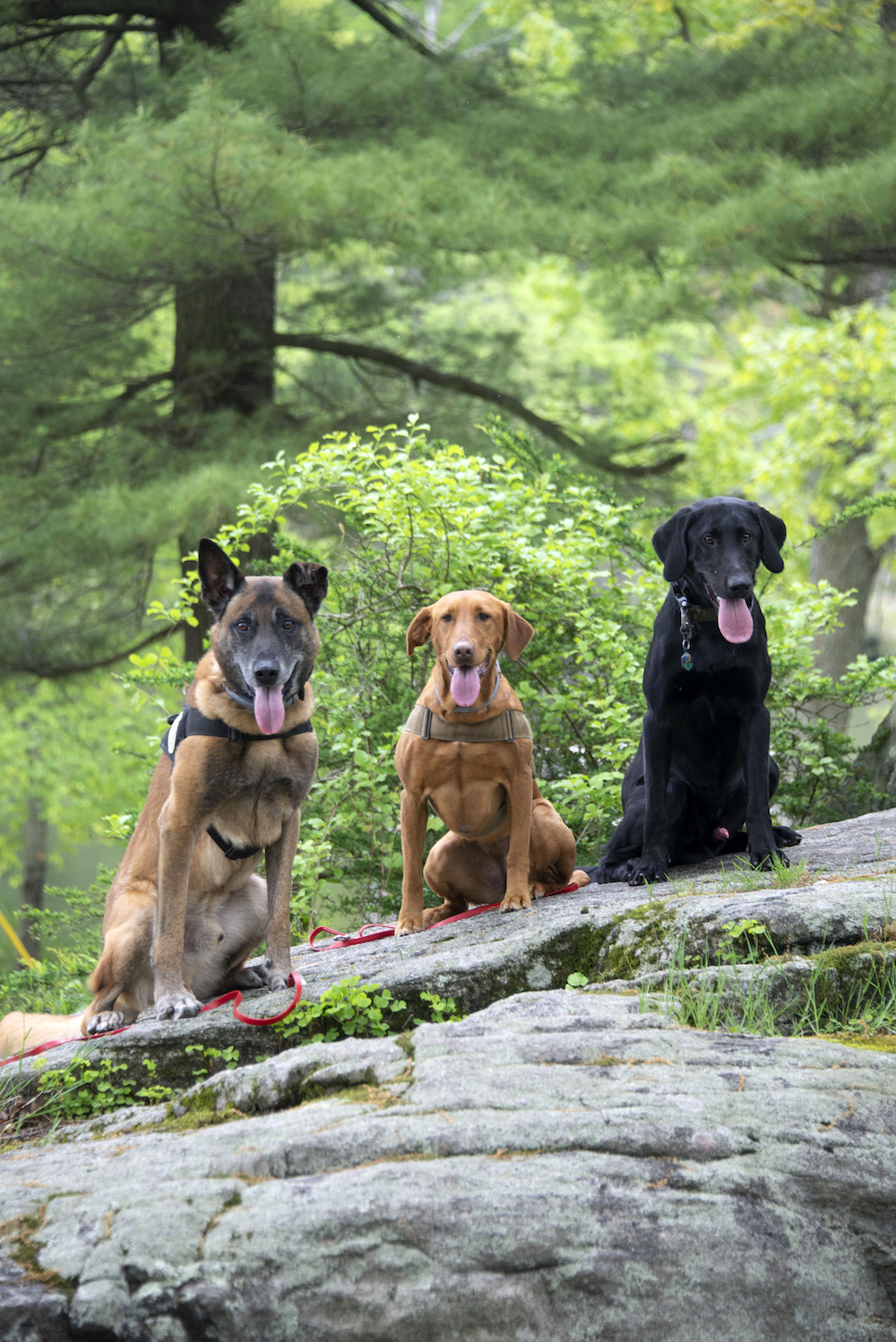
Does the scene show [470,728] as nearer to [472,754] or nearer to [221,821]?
[472,754]

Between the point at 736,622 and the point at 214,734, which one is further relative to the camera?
the point at 736,622

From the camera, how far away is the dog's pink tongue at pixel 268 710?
3865 mm

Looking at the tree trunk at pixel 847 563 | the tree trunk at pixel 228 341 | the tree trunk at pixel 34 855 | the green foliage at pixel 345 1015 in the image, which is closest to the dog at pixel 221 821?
the green foliage at pixel 345 1015

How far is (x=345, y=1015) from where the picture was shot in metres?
3.48

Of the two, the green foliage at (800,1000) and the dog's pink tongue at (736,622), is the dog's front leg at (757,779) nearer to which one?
the dog's pink tongue at (736,622)

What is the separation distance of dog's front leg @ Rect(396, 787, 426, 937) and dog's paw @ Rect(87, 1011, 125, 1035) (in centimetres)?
113

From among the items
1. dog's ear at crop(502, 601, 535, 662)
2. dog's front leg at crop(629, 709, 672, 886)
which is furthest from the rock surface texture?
dog's ear at crop(502, 601, 535, 662)

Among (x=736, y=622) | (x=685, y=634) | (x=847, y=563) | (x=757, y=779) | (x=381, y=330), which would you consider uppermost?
(x=381, y=330)

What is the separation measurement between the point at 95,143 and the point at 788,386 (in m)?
11.4

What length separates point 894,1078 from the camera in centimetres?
269

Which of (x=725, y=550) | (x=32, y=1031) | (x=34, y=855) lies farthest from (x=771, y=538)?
(x=34, y=855)

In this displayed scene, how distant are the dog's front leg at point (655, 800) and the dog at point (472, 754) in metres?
0.35

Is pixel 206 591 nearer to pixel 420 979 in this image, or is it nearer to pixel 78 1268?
pixel 420 979

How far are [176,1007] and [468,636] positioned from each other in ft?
5.66
